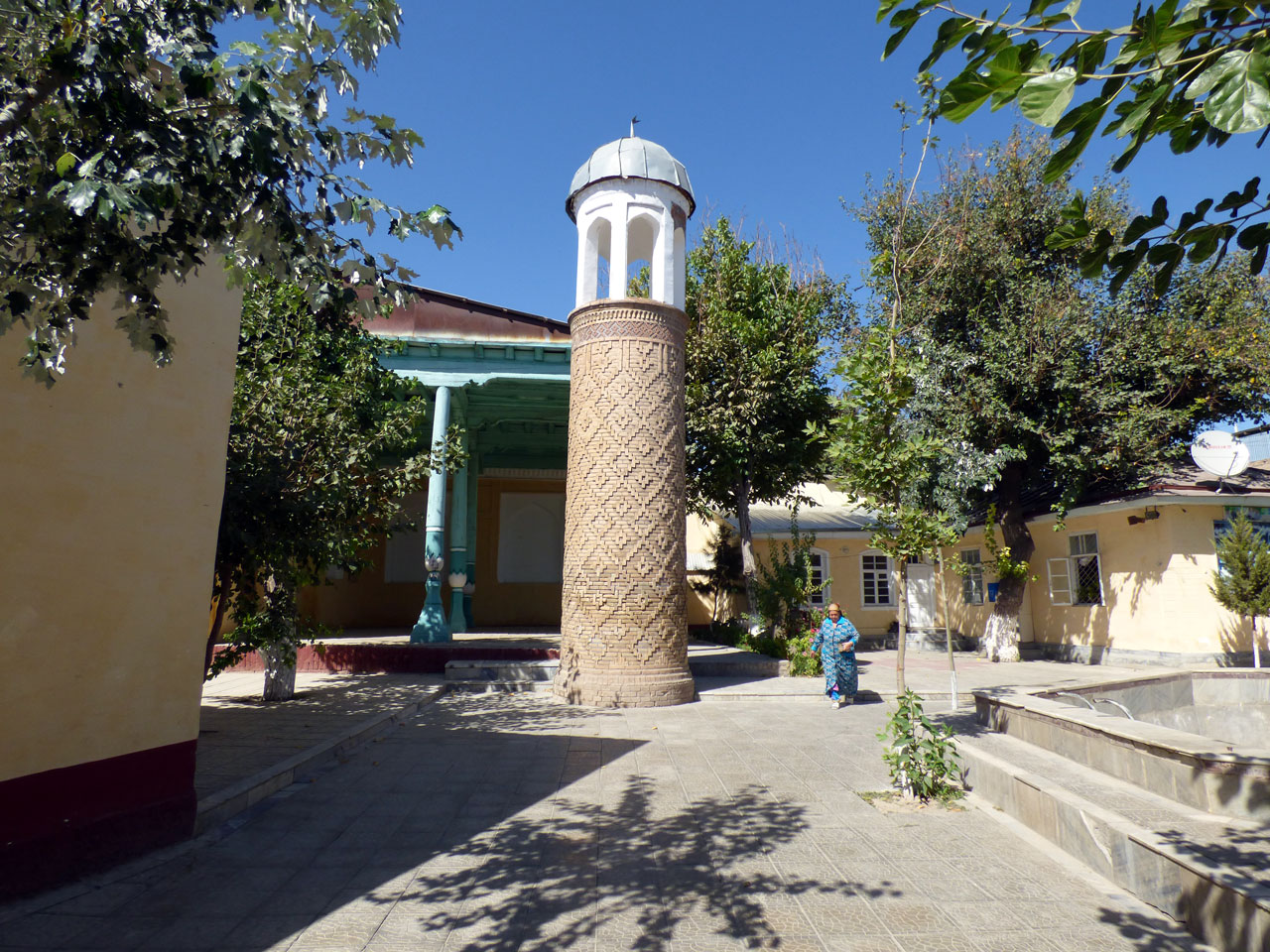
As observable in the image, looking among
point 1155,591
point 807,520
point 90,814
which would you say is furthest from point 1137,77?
point 807,520

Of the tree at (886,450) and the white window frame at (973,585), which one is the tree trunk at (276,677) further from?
the white window frame at (973,585)

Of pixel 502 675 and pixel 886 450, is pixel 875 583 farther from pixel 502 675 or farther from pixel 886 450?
pixel 886 450

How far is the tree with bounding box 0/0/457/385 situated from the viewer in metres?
2.79

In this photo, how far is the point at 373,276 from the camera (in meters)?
3.79

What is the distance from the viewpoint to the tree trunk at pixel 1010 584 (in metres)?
17.0

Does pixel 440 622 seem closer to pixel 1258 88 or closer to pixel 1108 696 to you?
pixel 1108 696

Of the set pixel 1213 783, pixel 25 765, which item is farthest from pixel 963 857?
pixel 25 765

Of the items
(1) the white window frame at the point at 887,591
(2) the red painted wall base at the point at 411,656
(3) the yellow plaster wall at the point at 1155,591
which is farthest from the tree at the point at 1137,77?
(1) the white window frame at the point at 887,591

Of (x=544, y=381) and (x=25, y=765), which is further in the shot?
(x=544, y=381)

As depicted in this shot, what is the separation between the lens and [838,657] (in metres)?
11.2

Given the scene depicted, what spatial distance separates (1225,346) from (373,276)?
1572cm

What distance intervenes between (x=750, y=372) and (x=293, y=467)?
9918 millimetres

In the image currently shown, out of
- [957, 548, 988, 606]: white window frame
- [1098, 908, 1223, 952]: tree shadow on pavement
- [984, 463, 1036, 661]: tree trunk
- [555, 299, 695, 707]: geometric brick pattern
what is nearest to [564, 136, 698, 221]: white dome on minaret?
[555, 299, 695, 707]: geometric brick pattern

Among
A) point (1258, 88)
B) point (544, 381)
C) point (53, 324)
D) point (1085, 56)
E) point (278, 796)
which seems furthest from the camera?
point (544, 381)
